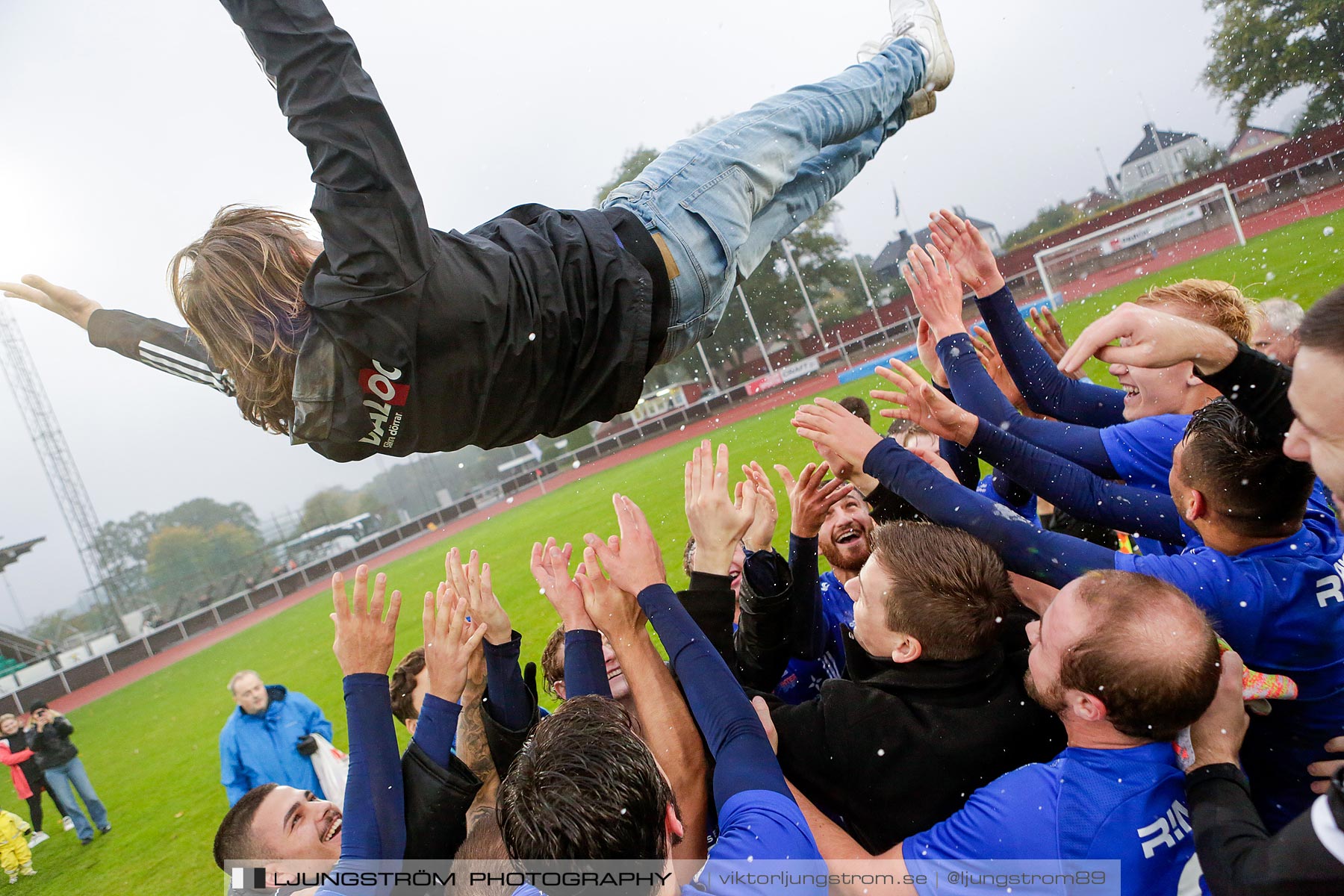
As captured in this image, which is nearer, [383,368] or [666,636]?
[666,636]

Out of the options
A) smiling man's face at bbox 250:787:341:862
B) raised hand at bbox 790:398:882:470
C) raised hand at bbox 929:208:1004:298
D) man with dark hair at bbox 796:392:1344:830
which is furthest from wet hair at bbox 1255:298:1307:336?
smiling man's face at bbox 250:787:341:862

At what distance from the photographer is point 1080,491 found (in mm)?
2416

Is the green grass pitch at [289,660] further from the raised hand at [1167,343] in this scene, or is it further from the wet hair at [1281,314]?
the raised hand at [1167,343]

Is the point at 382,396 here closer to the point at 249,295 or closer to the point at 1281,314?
the point at 249,295

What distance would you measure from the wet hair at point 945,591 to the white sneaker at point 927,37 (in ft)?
7.41

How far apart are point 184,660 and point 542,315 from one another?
82.2 feet

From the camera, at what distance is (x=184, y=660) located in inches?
882

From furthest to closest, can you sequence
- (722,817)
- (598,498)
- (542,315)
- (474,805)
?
(598,498), (474,805), (542,315), (722,817)

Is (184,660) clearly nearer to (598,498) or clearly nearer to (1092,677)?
(598,498)

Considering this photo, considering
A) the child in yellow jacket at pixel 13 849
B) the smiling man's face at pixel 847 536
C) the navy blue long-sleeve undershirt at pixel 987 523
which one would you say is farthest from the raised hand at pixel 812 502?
the child in yellow jacket at pixel 13 849

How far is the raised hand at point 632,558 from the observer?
7.00ft

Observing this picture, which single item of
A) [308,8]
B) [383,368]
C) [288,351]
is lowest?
[383,368]

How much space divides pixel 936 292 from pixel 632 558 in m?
1.51

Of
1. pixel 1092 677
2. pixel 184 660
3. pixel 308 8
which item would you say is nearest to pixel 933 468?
pixel 1092 677
